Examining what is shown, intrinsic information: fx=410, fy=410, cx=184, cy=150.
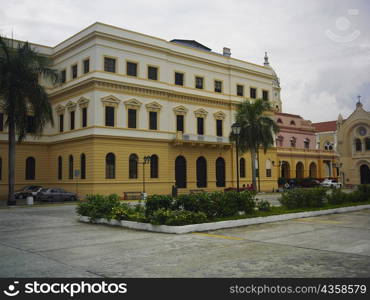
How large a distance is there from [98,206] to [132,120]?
21.6 metres

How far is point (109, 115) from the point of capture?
36.8m

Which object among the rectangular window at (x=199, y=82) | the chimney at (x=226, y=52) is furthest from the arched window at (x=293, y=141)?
the rectangular window at (x=199, y=82)

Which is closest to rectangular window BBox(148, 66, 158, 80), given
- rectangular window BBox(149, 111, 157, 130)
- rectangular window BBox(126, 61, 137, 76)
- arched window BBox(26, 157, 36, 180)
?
rectangular window BBox(126, 61, 137, 76)

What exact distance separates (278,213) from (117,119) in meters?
22.7

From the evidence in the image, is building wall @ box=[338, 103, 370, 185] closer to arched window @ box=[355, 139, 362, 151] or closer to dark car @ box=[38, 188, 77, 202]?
arched window @ box=[355, 139, 362, 151]

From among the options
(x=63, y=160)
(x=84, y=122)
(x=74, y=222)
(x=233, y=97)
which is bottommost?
(x=74, y=222)

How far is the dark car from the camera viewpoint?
33.8 m

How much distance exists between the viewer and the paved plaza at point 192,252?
7.91 metres

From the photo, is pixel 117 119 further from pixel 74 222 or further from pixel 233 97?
pixel 74 222

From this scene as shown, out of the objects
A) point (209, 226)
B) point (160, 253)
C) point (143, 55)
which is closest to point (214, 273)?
point (160, 253)

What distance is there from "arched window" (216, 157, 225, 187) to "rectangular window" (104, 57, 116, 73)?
603 inches

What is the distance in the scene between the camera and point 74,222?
17.8m

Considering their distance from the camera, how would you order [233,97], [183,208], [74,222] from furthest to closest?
1. [233,97]
2. [74,222]
3. [183,208]

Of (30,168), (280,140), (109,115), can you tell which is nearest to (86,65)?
(109,115)
